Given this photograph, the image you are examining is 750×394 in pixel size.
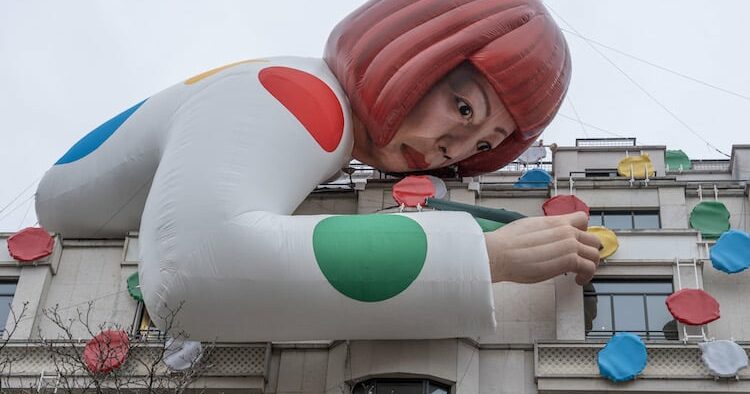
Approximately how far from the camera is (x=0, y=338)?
27094mm

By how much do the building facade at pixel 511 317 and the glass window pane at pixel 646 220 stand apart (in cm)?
2

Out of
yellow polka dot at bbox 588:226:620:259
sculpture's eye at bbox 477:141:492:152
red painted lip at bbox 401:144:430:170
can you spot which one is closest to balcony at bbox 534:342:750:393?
yellow polka dot at bbox 588:226:620:259

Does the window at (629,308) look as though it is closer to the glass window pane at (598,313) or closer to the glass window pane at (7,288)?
the glass window pane at (598,313)

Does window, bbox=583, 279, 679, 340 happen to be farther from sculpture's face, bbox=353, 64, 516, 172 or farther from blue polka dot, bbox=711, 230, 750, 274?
sculpture's face, bbox=353, 64, 516, 172

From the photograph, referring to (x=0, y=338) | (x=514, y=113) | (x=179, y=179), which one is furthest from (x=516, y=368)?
(x=0, y=338)

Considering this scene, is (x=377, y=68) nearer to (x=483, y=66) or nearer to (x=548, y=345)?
(x=483, y=66)

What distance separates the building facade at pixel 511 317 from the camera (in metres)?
24.6

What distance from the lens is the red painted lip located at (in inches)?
1067

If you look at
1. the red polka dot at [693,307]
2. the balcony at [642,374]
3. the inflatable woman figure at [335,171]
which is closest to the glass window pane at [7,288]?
the inflatable woman figure at [335,171]

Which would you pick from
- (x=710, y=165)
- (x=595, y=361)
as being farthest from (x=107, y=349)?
(x=710, y=165)

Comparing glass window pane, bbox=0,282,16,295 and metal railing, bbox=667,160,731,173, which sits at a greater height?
metal railing, bbox=667,160,731,173

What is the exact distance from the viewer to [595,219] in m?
28.2

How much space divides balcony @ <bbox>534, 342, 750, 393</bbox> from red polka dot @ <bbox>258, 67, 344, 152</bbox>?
17.3ft

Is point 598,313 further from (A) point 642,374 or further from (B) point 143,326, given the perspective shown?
(B) point 143,326
